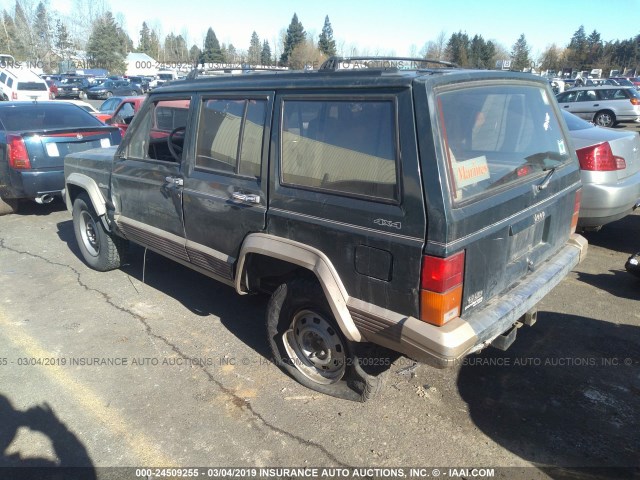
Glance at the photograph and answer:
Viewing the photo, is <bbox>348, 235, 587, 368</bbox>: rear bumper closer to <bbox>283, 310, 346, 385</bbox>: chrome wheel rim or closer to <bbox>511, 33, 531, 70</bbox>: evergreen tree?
<bbox>283, 310, 346, 385</bbox>: chrome wheel rim

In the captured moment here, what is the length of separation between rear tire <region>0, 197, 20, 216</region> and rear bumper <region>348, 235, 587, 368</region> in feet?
23.1

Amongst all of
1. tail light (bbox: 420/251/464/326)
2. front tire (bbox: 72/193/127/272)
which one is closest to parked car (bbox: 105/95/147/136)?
front tire (bbox: 72/193/127/272)

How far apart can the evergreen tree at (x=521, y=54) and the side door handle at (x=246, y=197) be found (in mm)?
59303

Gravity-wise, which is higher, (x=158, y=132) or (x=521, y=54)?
(x=521, y=54)

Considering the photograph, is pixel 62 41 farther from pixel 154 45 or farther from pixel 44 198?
pixel 44 198

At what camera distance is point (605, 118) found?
715 inches

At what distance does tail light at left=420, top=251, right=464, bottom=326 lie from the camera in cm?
234

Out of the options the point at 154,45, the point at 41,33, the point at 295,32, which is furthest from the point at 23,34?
the point at 154,45

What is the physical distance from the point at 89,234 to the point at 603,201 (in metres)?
5.54

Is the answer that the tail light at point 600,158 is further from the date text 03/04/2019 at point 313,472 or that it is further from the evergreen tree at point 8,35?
the evergreen tree at point 8,35

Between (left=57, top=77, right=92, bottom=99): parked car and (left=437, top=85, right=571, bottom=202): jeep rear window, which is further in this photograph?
(left=57, top=77, right=92, bottom=99): parked car

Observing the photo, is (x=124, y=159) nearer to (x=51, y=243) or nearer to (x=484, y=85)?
(x=51, y=243)

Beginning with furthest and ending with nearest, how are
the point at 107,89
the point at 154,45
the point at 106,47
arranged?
the point at 154,45, the point at 106,47, the point at 107,89

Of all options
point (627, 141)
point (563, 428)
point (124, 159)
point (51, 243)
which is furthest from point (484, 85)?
point (51, 243)
